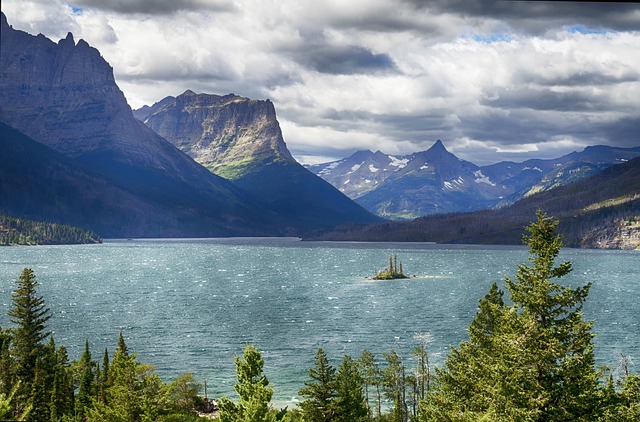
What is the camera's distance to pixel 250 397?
46.2 meters

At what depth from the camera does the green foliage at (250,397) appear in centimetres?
4406

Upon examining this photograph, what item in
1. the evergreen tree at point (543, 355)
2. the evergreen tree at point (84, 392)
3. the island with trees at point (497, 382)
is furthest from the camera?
the evergreen tree at point (84, 392)

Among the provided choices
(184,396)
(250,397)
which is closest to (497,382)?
(250,397)

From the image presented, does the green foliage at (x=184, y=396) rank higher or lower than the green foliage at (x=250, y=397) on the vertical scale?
lower

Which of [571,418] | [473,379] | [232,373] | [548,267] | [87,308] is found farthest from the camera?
[87,308]

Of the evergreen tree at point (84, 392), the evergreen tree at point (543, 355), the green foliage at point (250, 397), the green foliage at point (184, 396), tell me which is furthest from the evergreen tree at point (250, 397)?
the green foliage at point (184, 396)

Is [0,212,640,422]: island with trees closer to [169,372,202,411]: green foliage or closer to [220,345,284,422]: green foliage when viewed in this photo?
[220,345,284,422]: green foliage

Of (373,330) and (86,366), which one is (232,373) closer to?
(86,366)

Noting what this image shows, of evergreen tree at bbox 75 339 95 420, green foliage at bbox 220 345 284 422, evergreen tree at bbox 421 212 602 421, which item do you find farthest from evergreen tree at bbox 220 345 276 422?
evergreen tree at bbox 75 339 95 420

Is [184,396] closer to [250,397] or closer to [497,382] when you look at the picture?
[250,397]

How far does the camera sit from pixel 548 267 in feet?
133

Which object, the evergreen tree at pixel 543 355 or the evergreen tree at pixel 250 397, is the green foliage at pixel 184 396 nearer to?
the evergreen tree at pixel 250 397

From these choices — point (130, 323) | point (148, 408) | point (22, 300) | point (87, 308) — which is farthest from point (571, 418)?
point (87, 308)

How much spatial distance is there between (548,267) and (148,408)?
34886 millimetres
